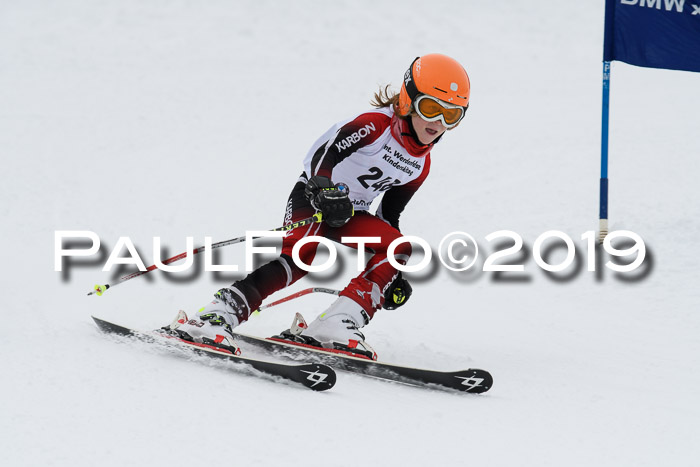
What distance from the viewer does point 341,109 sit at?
1194 centimetres

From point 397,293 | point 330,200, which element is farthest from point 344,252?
point 330,200

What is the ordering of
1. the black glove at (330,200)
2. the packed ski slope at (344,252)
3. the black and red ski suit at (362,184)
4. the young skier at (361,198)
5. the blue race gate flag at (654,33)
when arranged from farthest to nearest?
the blue race gate flag at (654,33) → the black and red ski suit at (362,184) → the young skier at (361,198) → the black glove at (330,200) → the packed ski slope at (344,252)

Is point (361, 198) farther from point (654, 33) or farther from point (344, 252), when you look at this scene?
point (654, 33)

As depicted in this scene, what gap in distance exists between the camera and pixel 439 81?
4262 millimetres

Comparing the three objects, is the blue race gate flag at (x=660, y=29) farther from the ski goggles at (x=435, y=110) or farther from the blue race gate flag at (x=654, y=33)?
the ski goggles at (x=435, y=110)

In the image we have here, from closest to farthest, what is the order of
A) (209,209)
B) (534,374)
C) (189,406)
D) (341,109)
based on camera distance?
(189,406) < (534,374) < (209,209) < (341,109)

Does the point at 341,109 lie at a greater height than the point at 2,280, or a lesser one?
greater

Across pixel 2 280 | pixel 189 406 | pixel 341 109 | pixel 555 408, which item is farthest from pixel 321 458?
pixel 341 109

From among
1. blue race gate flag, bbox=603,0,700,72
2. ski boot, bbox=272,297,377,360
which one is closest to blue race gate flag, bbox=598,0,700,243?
blue race gate flag, bbox=603,0,700,72

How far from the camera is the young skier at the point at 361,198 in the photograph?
13.8 feet

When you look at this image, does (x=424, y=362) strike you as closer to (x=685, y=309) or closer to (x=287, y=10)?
(x=685, y=309)

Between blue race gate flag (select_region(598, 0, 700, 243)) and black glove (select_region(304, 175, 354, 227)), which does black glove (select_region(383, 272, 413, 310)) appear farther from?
blue race gate flag (select_region(598, 0, 700, 243))

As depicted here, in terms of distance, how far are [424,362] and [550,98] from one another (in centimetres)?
831

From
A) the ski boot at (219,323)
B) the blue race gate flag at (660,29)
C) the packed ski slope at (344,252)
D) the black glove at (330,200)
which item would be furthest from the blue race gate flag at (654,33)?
the ski boot at (219,323)
